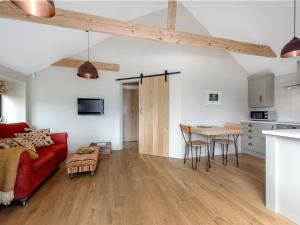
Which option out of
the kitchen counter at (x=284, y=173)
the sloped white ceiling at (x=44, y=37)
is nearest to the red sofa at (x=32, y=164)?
the sloped white ceiling at (x=44, y=37)

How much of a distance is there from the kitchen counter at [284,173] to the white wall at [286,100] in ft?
9.27

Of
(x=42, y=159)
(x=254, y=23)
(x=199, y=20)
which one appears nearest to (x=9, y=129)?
(x=42, y=159)

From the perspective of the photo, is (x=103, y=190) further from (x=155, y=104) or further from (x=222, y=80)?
(x=222, y=80)

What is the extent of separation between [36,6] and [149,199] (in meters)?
2.28

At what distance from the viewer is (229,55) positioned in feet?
15.7

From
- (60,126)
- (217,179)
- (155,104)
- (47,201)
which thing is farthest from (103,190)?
(60,126)

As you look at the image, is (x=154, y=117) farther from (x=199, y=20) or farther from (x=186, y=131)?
(x=199, y=20)

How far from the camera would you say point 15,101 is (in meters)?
4.22

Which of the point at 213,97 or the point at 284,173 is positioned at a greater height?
the point at 213,97

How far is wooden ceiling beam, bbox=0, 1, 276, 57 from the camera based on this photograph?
2167 millimetres

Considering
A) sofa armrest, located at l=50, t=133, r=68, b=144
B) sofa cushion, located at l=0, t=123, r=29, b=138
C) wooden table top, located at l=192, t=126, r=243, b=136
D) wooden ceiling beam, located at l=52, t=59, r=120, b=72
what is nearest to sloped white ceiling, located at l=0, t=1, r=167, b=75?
wooden ceiling beam, located at l=52, t=59, r=120, b=72

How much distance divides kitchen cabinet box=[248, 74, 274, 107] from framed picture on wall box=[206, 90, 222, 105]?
956 mm

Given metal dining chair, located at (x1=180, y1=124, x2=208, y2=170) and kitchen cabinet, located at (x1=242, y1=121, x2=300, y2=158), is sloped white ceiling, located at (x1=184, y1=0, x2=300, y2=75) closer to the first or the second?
kitchen cabinet, located at (x1=242, y1=121, x2=300, y2=158)

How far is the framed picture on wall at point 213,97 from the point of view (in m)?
4.52
